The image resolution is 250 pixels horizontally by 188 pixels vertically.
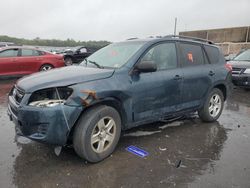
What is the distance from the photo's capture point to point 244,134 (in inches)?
195

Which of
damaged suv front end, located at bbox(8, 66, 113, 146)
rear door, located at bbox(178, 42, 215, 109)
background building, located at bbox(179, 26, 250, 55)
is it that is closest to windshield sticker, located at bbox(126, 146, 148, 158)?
damaged suv front end, located at bbox(8, 66, 113, 146)

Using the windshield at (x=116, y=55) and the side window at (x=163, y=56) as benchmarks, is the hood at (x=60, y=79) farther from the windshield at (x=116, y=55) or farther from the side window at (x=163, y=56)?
the side window at (x=163, y=56)

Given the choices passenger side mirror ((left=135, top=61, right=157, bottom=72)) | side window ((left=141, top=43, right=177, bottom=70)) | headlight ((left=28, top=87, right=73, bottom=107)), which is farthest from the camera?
side window ((left=141, top=43, right=177, bottom=70))

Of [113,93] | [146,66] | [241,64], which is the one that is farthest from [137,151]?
[241,64]

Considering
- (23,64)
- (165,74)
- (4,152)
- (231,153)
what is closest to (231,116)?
(231,153)

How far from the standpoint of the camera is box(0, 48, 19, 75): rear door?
10.4 metres

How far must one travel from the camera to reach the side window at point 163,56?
431cm

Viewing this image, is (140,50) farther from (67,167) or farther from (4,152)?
(4,152)

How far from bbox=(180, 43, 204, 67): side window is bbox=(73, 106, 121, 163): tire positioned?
1.99m

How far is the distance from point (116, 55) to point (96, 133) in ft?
5.07

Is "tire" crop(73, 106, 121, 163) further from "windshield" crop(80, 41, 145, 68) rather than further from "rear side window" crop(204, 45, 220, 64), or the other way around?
"rear side window" crop(204, 45, 220, 64)

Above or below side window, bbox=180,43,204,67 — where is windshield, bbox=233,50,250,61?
below

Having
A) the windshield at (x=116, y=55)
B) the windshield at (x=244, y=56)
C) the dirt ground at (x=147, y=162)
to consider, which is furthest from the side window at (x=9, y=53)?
the windshield at (x=244, y=56)

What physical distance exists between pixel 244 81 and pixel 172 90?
19.1 ft
